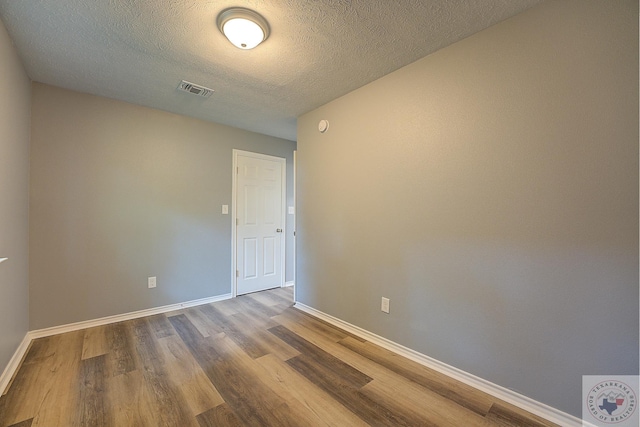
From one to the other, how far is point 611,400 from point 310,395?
1531 millimetres

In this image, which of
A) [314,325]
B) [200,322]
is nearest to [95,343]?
[200,322]

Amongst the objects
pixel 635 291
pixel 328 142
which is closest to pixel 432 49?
pixel 328 142

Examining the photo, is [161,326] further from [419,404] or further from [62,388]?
[419,404]

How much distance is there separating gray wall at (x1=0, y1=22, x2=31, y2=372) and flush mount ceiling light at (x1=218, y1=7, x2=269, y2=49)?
134cm

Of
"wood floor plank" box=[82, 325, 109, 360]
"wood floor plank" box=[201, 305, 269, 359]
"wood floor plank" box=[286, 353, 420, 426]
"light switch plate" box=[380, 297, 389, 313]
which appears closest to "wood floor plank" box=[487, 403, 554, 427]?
"wood floor plank" box=[286, 353, 420, 426]

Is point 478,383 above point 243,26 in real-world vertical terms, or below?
below

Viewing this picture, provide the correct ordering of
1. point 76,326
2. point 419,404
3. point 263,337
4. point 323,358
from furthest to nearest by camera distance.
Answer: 1. point 76,326
2. point 263,337
3. point 323,358
4. point 419,404

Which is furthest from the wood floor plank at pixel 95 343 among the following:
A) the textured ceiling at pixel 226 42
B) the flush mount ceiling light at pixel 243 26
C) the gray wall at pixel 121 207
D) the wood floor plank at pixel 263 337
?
the flush mount ceiling light at pixel 243 26

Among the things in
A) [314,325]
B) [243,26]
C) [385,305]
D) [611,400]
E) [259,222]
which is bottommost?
[314,325]

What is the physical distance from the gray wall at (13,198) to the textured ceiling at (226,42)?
0.21 metres

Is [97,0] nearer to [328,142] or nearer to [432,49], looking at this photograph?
[328,142]

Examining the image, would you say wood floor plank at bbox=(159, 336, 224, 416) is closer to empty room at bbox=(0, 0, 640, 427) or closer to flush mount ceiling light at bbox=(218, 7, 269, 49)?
empty room at bbox=(0, 0, 640, 427)

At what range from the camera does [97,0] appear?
4.63ft

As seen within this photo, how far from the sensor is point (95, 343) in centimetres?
221
